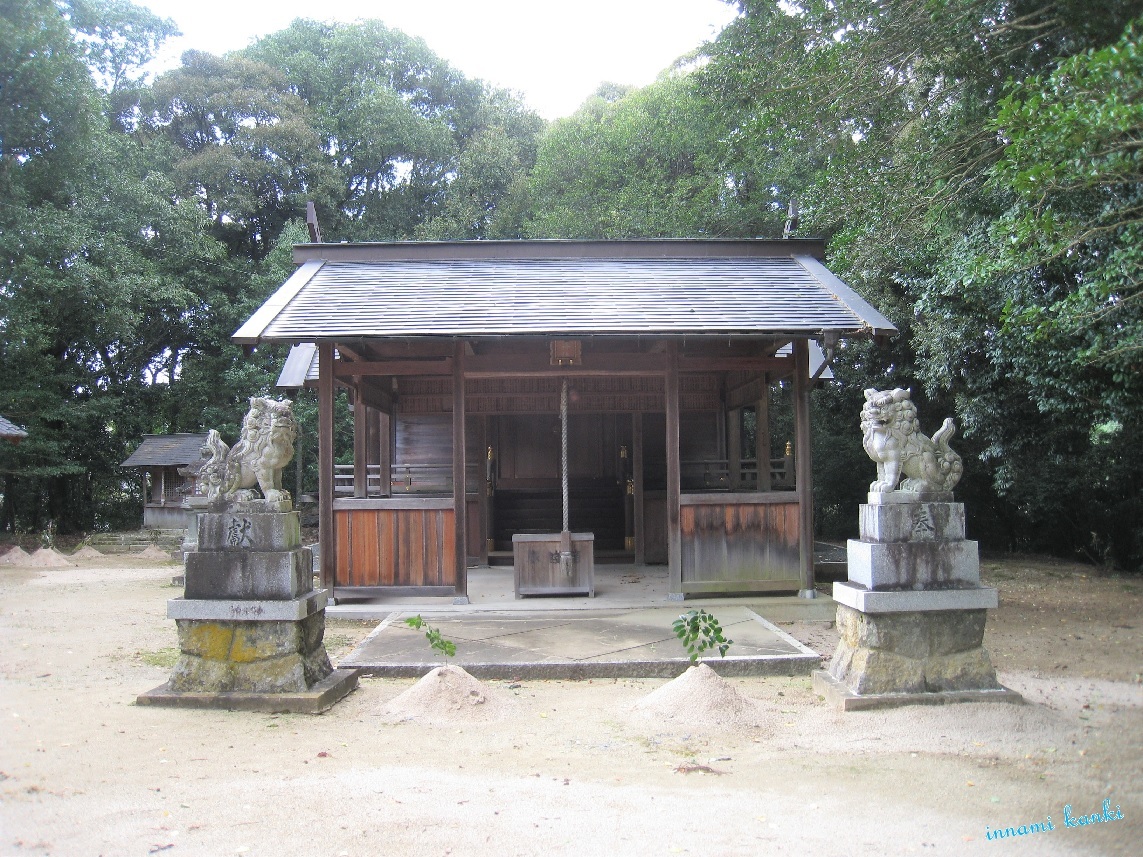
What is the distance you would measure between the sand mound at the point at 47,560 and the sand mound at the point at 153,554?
1.59 m

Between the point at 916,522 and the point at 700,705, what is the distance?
209 cm

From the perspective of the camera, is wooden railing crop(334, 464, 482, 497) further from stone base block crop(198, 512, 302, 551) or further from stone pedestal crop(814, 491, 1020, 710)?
stone pedestal crop(814, 491, 1020, 710)

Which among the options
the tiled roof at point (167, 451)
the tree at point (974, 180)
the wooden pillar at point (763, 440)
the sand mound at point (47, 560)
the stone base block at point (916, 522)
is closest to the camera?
the stone base block at point (916, 522)

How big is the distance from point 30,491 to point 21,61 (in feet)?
37.6

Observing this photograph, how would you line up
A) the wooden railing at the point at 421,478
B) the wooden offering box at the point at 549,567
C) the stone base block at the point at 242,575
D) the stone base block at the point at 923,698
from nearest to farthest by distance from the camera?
the stone base block at the point at 923,698, the stone base block at the point at 242,575, the wooden offering box at the point at 549,567, the wooden railing at the point at 421,478

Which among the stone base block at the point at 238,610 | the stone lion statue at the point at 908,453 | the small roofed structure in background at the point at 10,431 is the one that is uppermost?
the small roofed structure in background at the point at 10,431

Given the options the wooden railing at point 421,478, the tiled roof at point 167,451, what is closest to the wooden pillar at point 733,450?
the wooden railing at point 421,478

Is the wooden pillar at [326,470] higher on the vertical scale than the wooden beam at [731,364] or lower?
lower

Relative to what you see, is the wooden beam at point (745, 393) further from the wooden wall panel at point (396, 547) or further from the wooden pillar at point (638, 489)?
the wooden wall panel at point (396, 547)

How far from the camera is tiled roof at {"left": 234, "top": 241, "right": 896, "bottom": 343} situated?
9.01 m

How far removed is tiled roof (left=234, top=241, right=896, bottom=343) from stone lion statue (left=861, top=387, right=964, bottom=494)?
3076mm

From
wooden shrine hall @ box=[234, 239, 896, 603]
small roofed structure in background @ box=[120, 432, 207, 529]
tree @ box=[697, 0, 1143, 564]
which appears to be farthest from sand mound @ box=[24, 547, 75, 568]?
tree @ box=[697, 0, 1143, 564]

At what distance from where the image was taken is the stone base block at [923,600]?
18.8ft

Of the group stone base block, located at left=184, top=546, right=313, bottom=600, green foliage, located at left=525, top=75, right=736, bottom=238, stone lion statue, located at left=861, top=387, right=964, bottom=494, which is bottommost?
stone base block, located at left=184, top=546, right=313, bottom=600
